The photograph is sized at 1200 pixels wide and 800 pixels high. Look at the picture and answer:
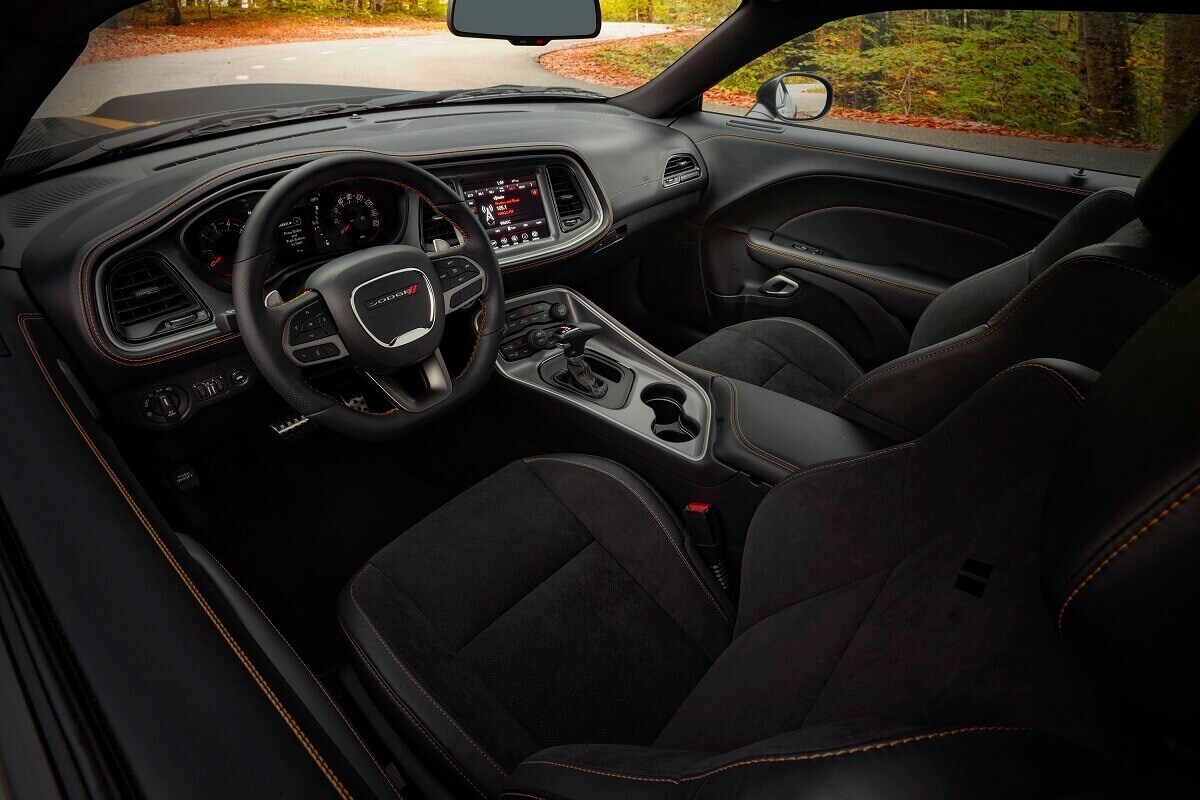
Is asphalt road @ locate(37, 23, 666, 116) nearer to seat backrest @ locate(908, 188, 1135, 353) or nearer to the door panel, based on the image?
the door panel

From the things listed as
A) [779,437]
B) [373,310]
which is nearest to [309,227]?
[373,310]

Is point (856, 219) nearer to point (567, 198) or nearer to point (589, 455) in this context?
point (567, 198)

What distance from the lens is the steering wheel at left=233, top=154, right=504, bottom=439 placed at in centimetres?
147

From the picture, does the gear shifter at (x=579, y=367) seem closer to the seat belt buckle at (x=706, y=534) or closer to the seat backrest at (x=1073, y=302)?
the seat belt buckle at (x=706, y=534)

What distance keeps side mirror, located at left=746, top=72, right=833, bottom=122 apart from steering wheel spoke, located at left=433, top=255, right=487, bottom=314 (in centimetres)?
165

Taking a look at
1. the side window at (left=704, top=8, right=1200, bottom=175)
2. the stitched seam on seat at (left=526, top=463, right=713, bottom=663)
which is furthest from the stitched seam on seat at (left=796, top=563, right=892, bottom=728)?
the side window at (left=704, top=8, right=1200, bottom=175)

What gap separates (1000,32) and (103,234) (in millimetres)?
2594

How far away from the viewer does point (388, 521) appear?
2.31 m

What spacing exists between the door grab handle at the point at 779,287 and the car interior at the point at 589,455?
33 millimetres

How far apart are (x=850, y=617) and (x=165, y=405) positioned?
4.75ft

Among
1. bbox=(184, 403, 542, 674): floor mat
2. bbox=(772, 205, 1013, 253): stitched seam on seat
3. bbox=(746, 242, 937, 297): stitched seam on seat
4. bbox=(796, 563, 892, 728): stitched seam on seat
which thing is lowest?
bbox=(184, 403, 542, 674): floor mat

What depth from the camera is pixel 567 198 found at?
98.5 inches

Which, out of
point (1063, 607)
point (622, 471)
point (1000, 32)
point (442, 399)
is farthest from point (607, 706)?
point (1000, 32)

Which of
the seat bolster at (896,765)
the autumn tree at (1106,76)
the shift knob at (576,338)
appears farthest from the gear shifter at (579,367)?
the autumn tree at (1106,76)
